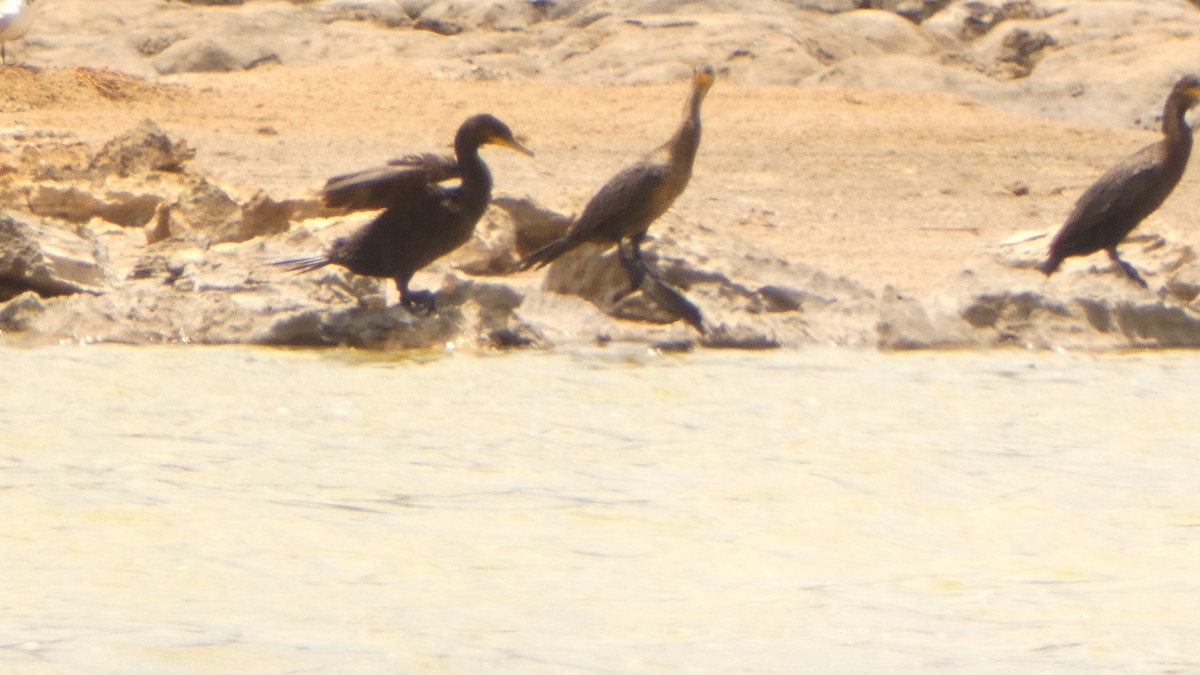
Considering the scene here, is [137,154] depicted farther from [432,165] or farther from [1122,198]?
[1122,198]

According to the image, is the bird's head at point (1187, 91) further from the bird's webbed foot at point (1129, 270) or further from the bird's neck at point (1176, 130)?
the bird's webbed foot at point (1129, 270)

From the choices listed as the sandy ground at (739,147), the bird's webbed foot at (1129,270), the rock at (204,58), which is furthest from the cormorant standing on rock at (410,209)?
the rock at (204,58)

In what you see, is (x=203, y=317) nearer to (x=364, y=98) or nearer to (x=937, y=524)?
(x=937, y=524)

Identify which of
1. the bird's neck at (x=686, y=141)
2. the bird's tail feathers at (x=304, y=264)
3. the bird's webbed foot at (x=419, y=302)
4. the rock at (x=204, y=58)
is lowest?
the rock at (x=204, y=58)

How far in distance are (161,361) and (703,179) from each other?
20.8ft

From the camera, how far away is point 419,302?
7.95 meters

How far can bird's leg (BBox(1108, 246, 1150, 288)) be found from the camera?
8891 mm

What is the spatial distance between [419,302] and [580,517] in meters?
3.22

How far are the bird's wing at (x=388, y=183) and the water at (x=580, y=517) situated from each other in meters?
0.66

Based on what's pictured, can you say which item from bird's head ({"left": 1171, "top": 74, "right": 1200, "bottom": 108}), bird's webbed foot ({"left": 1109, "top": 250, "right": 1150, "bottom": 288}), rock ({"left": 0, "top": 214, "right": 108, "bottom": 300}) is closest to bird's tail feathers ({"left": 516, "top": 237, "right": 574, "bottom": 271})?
rock ({"left": 0, "top": 214, "right": 108, "bottom": 300})

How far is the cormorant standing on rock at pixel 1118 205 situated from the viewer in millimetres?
8938

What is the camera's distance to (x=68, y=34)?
19.3 meters

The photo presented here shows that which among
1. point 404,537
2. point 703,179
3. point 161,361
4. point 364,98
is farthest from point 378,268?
point 364,98

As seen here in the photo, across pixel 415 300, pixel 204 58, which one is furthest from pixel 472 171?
pixel 204 58
